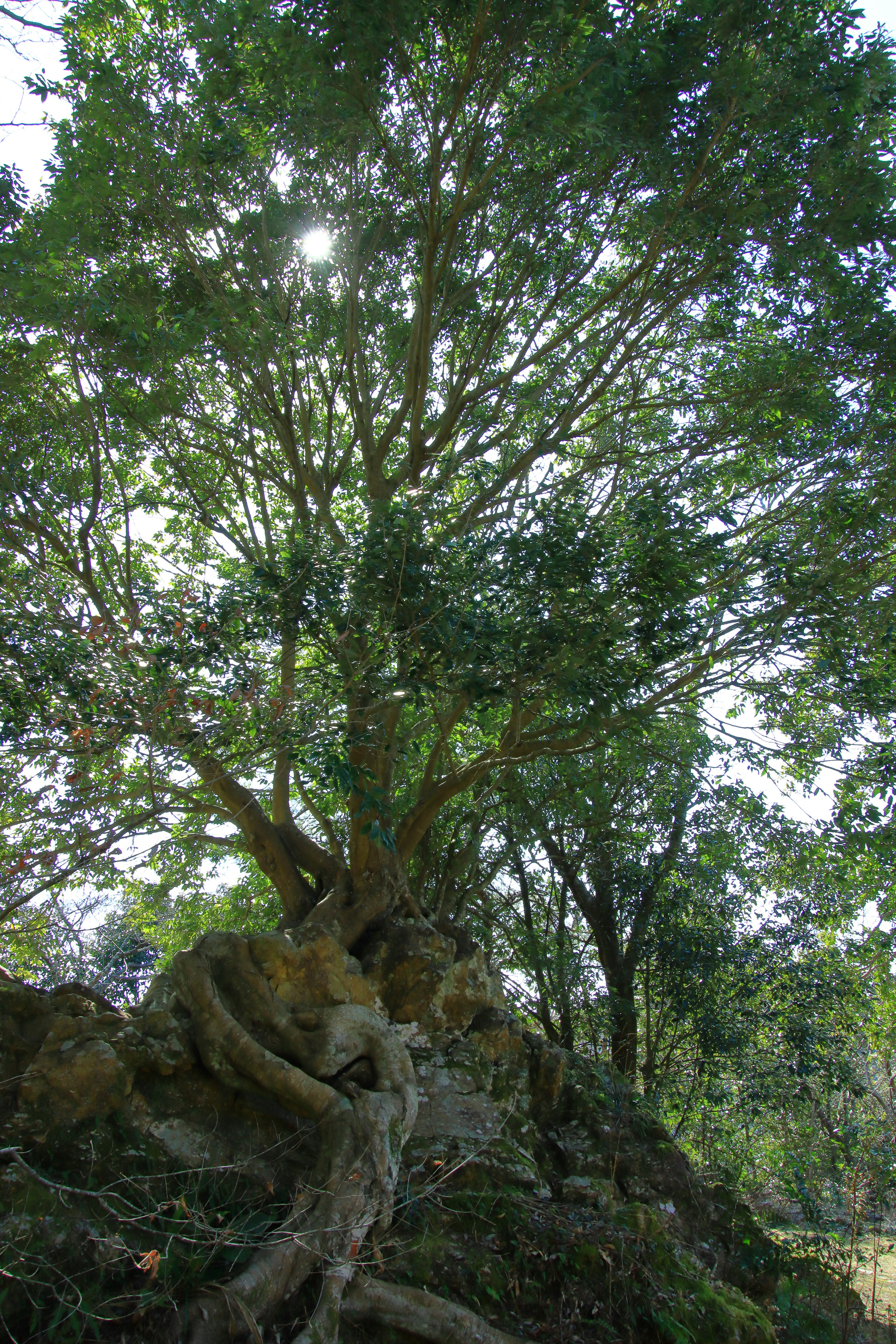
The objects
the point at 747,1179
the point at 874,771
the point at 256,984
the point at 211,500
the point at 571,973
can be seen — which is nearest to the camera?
the point at 256,984

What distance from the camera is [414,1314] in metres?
4.25

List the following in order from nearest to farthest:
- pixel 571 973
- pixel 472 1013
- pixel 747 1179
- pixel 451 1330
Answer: pixel 451 1330 < pixel 472 1013 < pixel 747 1179 < pixel 571 973

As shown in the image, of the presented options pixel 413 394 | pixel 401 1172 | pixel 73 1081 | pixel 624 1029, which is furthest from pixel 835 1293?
pixel 413 394

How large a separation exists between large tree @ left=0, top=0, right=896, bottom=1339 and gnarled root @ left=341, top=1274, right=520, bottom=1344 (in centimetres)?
34

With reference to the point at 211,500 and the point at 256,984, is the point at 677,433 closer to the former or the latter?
the point at 211,500

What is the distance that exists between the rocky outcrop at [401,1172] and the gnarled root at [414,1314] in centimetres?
18

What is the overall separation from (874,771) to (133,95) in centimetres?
820

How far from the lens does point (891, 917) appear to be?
8344 millimetres

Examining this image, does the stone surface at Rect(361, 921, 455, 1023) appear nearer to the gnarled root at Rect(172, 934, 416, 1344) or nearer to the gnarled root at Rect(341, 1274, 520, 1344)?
the gnarled root at Rect(172, 934, 416, 1344)

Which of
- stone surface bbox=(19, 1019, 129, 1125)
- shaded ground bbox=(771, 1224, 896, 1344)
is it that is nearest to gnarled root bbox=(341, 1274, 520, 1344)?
stone surface bbox=(19, 1019, 129, 1125)

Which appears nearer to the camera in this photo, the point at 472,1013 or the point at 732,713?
the point at 472,1013

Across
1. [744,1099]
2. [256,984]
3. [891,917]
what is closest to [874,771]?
[891,917]

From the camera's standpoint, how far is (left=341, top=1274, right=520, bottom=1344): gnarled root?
419cm

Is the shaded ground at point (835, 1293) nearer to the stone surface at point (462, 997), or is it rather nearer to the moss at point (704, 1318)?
the moss at point (704, 1318)
